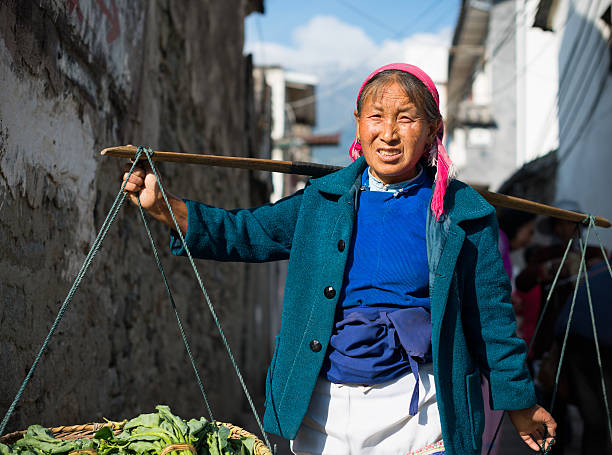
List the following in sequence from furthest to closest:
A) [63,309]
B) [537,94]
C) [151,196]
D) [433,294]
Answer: [537,94] < [151,196] < [433,294] < [63,309]

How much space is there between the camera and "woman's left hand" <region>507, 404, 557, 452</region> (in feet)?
5.74

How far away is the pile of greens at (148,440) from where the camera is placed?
1.52m

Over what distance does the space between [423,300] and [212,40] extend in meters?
3.89

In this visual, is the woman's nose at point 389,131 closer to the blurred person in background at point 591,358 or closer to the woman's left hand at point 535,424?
the woman's left hand at point 535,424

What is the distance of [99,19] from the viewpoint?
7.88 feet

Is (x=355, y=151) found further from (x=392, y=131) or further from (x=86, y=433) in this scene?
(x=86, y=433)

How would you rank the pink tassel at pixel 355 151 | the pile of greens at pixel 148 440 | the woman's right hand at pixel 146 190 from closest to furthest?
the pile of greens at pixel 148 440, the woman's right hand at pixel 146 190, the pink tassel at pixel 355 151

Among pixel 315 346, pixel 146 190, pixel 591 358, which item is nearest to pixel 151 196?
pixel 146 190

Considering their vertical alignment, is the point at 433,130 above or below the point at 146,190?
above

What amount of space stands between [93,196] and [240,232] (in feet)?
3.10

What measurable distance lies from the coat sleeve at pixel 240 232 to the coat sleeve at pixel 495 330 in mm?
525

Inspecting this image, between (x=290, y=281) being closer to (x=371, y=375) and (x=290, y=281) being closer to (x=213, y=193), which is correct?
(x=371, y=375)

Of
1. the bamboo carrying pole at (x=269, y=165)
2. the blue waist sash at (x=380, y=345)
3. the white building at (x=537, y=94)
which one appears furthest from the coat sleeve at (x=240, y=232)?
the white building at (x=537, y=94)

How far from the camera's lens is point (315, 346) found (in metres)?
1.65
